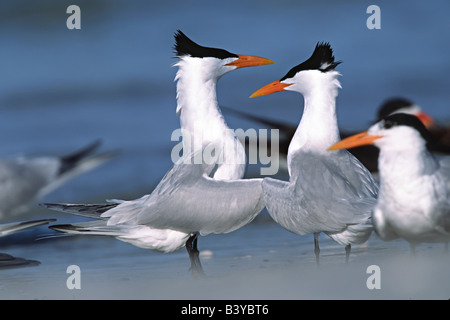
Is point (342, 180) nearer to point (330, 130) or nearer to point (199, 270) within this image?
point (330, 130)

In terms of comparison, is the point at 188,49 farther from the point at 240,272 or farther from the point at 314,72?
the point at 240,272

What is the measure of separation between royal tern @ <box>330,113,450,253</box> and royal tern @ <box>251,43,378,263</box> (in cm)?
27

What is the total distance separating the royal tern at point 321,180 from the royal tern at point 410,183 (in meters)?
0.27

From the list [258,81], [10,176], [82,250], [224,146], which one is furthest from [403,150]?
[258,81]

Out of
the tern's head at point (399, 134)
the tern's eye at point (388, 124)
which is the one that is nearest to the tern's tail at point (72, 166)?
the tern's head at point (399, 134)

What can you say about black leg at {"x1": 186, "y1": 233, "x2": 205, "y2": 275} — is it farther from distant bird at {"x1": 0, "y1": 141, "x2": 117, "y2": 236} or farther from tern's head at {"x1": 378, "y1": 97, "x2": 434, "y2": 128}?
tern's head at {"x1": 378, "y1": 97, "x2": 434, "y2": 128}

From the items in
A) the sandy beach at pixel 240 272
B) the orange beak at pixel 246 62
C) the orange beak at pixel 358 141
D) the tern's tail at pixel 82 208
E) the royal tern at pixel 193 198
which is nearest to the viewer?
the orange beak at pixel 358 141

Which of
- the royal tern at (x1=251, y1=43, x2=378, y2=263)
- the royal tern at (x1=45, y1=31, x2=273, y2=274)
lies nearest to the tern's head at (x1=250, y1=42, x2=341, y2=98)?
the royal tern at (x1=251, y1=43, x2=378, y2=263)

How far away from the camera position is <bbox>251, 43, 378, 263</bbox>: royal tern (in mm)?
3795

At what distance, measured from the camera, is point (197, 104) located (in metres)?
4.30

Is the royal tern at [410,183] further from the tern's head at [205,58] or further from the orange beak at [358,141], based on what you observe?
the tern's head at [205,58]

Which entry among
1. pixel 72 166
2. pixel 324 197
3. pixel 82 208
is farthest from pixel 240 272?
pixel 72 166

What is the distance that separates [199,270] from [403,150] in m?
1.19

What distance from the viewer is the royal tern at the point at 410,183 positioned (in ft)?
11.2
